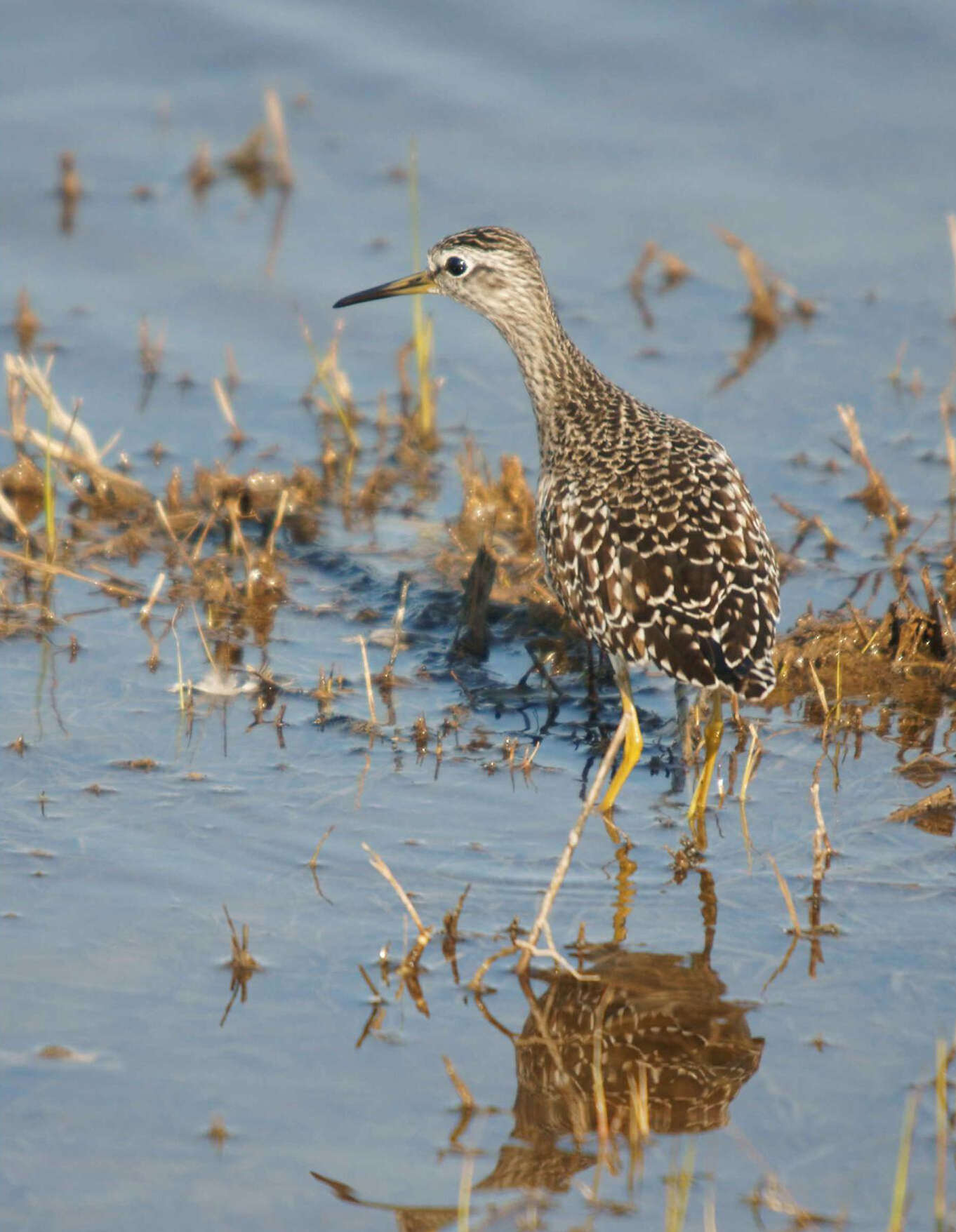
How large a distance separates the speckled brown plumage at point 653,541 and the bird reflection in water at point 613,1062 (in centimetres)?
88

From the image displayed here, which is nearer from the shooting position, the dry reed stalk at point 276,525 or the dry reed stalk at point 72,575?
the dry reed stalk at point 72,575

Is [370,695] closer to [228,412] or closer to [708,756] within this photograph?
[708,756]

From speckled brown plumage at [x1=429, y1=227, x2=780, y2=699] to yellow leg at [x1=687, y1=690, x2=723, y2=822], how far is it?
388 mm

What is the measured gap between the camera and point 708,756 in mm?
6000

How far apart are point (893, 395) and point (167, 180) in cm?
461

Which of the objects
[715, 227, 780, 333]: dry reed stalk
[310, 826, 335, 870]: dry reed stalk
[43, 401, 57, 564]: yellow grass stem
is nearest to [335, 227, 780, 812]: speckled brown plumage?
[310, 826, 335, 870]: dry reed stalk

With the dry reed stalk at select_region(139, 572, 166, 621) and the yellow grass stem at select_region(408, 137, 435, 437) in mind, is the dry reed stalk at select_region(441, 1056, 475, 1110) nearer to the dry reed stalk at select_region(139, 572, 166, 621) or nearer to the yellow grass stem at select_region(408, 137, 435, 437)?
the dry reed stalk at select_region(139, 572, 166, 621)

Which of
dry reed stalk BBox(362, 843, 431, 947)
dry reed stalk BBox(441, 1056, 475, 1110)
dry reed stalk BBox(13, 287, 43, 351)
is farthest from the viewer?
dry reed stalk BBox(13, 287, 43, 351)

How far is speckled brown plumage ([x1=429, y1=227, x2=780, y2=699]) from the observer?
5547 mm

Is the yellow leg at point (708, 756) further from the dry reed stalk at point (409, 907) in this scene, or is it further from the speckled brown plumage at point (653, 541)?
the dry reed stalk at point (409, 907)

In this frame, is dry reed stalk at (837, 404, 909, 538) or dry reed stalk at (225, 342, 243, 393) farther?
dry reed stalk at (225, 342, 243, 393)

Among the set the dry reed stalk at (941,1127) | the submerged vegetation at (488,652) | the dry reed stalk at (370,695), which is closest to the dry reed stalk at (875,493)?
the submerged vegetation at (488,652)

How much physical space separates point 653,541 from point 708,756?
75 centimetres

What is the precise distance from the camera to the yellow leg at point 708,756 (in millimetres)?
5805
